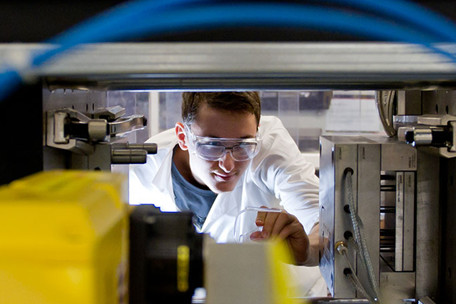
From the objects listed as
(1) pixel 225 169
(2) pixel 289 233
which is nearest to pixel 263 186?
(1) pixel 225 169

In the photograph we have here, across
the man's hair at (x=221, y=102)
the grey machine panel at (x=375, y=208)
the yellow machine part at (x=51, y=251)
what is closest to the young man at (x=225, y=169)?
the man's hair at (x=221, y=102)

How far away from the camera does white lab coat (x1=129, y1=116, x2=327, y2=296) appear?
97.2 inches

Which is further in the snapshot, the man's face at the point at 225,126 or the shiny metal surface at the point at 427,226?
the man's face at the point at 225,126

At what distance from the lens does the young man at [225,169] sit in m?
2.06

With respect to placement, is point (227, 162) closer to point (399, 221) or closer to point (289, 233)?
point (289, 233)

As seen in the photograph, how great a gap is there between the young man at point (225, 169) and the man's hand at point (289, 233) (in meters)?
0.35

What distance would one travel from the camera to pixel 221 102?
206 cm

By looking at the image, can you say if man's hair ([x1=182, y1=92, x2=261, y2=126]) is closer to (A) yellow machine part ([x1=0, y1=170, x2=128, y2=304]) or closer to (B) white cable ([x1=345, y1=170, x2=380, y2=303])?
(B) white cable ([x1=345, y1=170, x2=380, y2=303])

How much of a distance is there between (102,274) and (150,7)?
0.24 m

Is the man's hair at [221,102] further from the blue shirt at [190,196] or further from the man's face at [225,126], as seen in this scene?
the blue shirt at [190,196]

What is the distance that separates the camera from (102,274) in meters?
0.43

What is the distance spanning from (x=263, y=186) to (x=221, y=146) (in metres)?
0.78

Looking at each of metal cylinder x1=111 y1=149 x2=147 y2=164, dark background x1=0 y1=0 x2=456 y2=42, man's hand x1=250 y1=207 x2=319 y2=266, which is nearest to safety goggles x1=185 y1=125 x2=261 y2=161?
man's hand x1=250 y1=207 x2=319 y2=266

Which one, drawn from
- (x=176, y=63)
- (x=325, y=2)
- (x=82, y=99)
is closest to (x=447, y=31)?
(x=325, y=2)
